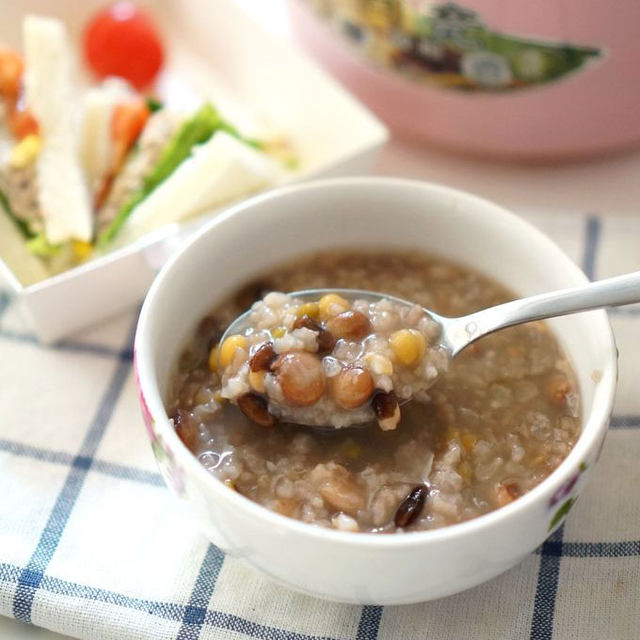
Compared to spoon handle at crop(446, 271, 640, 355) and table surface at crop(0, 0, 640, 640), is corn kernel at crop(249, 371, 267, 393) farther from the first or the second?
table surface at crop(0, 0, 640, 640)

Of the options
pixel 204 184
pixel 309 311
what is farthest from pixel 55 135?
pixel 309 311

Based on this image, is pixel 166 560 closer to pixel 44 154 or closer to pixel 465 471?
pixel 465 471

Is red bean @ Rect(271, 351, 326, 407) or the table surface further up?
red bean @ Rect(271, 351, 326, 407)

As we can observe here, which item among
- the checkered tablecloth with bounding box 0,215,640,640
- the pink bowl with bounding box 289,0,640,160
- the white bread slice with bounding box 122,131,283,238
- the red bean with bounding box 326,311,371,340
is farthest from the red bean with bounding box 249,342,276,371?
the pink bowl with bounding box 289,0,640,160

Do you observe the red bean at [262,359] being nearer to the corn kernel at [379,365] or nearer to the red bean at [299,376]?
the red bean at [299,376]

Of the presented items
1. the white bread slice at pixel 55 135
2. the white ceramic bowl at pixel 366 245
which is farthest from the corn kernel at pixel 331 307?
the white bread slice at pixel 55 135

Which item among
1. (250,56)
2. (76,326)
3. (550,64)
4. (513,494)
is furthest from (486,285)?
(250,56)

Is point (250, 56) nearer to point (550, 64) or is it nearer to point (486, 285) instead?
point (550, 64)
